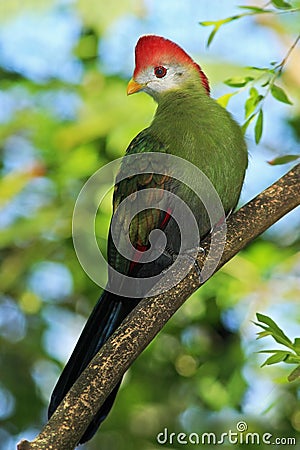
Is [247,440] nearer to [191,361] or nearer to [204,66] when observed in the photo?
[191,361]

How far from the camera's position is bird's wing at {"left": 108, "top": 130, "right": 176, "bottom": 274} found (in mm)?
1654

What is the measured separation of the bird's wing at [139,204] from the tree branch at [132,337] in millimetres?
235

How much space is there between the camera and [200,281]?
4.56ft

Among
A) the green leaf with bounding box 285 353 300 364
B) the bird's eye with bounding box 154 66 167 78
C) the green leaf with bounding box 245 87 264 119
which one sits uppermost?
the bird's eye with bounding box 154 66 167 78

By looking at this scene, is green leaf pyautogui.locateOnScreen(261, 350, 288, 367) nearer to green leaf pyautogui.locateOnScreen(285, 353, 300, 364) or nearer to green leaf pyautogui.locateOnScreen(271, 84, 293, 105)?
green leaf pyautogui.locateOnScreen(285, 353, 300, 364)

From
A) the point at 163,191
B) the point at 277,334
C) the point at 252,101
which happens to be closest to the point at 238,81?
the point at 252,101

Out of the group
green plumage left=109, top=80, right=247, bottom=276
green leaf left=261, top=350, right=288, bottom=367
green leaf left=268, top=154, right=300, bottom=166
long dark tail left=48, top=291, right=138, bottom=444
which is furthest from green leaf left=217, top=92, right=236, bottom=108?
green leaf left=261, top=350, right=288, bottom=367

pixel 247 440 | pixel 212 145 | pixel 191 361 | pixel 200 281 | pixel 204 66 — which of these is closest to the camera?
pixel 200 281

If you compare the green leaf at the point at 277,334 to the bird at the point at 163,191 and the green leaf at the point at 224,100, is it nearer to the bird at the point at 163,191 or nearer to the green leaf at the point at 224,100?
the bird at the point at 163,191

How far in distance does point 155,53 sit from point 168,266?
57cm

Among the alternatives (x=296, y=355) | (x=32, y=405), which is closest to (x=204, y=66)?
(x=32, y=405)

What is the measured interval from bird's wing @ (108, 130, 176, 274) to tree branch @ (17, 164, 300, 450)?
235 mm

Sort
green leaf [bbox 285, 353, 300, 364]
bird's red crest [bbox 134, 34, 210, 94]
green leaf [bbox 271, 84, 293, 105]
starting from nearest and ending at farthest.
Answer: green leaf [bbox 285, 353, 300, 364] → green leaf [bbox 271, 84, 293, 105] → bird's red crest [bbox 134, 34, 210, 94]

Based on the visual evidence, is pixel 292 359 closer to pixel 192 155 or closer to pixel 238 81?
pixel 192 155
